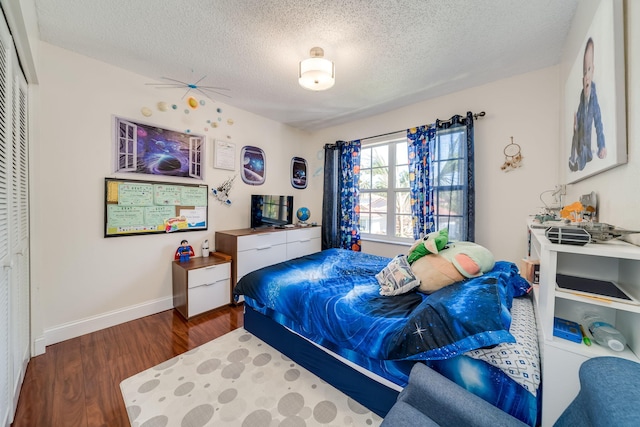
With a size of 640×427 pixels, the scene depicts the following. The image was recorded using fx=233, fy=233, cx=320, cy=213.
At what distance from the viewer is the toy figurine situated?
2588 mm

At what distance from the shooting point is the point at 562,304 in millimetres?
971

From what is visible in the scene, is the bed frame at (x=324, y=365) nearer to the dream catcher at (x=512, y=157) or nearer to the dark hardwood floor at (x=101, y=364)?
the dark hardwood floor at (x=101, y=364)

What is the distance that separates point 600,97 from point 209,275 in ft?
10.1

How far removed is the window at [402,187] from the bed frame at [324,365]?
6.34 feet

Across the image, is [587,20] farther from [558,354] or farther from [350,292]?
[350,292]

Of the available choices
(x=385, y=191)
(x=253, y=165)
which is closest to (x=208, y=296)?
(x=253, y=165)

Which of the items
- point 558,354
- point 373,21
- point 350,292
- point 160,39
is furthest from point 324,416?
point 160,39

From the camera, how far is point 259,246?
2.95 metres

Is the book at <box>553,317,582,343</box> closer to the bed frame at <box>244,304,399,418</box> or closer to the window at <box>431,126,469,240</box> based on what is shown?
the bed frame at <box>244,304,399,418</box>

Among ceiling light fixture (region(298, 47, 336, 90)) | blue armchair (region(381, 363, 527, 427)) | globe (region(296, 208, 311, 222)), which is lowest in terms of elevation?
blue armchair (region(381, 363, 527, 427))

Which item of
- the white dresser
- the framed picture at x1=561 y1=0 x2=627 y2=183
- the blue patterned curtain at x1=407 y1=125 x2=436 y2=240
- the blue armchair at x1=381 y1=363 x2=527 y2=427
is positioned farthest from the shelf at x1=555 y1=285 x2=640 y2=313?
the white dresser

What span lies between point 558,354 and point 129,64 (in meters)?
3.51

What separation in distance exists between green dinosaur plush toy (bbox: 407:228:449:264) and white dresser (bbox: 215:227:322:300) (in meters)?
1.86

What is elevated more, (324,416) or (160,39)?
(160,39)
